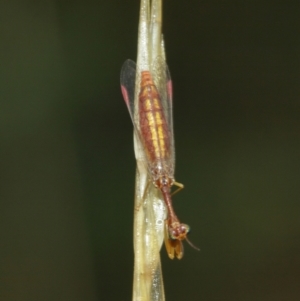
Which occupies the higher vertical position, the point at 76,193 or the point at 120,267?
the point at 76,193

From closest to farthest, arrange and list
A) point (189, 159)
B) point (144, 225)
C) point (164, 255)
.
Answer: point (144, 225) → point (164, 255) → point (189, 159)

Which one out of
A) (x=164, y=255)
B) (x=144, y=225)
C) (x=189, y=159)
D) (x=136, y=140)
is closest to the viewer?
(x=144, y=225)

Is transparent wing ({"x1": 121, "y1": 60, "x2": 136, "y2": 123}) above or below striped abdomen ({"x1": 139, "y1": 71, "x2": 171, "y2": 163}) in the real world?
above

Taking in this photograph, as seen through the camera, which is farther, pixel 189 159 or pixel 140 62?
pixel 189 159

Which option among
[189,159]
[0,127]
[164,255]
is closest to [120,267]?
[164,255]

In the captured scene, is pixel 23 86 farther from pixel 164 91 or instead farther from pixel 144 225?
pixel 144 225

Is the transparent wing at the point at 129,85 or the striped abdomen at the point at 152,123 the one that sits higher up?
the transparent wing at the point at 129,85
